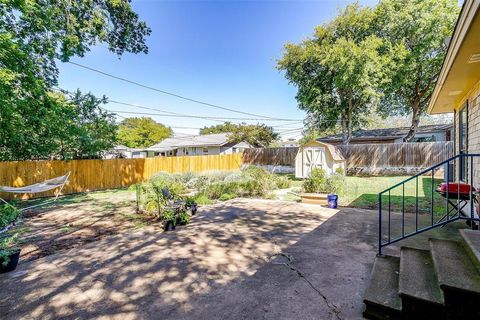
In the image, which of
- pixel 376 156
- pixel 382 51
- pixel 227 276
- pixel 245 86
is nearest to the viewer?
pixel 227 276

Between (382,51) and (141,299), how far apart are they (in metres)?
18.8

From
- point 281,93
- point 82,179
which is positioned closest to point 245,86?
point 281,93

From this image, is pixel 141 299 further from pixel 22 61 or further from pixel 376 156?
pixel 376 156

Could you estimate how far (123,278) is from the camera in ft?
9.61

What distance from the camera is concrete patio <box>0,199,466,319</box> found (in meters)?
2.28

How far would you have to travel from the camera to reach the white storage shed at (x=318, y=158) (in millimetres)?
12555

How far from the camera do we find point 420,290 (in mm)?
2018

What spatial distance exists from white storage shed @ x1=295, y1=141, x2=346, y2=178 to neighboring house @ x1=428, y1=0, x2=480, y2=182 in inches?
233

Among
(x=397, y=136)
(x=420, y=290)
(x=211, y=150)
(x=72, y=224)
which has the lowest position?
(x=72, y=224)

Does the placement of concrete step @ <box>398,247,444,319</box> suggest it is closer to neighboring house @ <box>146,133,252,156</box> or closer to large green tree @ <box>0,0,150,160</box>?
large green tree @ <box>0,0,150,160</box>

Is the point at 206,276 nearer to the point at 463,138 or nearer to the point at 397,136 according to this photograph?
the point at 463,138

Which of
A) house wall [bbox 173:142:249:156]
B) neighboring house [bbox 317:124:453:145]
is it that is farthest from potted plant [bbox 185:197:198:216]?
neighboring house [bbox 317:124:453:145]

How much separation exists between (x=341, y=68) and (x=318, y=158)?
6163 millimetres

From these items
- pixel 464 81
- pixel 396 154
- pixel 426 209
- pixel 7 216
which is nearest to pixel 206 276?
Result: pixel 464 81
